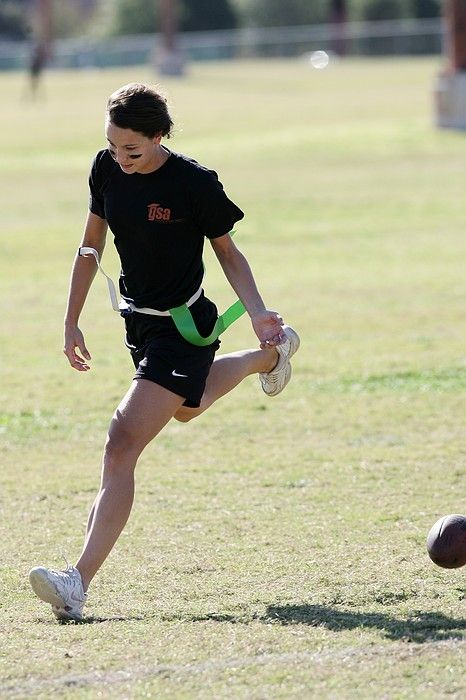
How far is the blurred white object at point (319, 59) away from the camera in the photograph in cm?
7169

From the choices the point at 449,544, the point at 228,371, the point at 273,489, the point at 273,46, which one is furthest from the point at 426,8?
the point at 449,544

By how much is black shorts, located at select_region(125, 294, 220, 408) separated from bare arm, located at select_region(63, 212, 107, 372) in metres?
0.22

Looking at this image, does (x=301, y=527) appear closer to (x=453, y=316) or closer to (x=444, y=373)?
(x=444, y=373)

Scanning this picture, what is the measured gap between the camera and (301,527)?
6.43 metres

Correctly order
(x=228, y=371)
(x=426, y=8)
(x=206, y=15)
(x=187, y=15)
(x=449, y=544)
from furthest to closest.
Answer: (x=187, y=15) → (x=206, y=15) → (x=426, y=8) → (x=228, y=371) → (x=449, y=544)

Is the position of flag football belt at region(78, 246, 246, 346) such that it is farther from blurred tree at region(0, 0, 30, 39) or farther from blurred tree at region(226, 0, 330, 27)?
blurred tree at region(0, 0, 30, 39)

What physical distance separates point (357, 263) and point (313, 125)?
2244 centimetres

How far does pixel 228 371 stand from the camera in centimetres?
607

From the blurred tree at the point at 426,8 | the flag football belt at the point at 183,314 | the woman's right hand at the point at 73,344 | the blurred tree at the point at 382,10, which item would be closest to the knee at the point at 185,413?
the flag football belt at the point at 183,314

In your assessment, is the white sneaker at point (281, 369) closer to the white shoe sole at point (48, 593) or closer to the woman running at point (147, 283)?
the woman running at point (147, 283)

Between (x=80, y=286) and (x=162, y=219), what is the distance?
558 millimetres

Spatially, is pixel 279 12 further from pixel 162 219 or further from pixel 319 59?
pixel 162 219

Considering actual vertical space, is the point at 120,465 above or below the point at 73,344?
below

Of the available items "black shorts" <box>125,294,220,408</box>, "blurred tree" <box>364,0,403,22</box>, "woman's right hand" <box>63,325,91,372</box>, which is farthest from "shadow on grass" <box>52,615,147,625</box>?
"blurred tree" <box>364,0,403,22</box>
